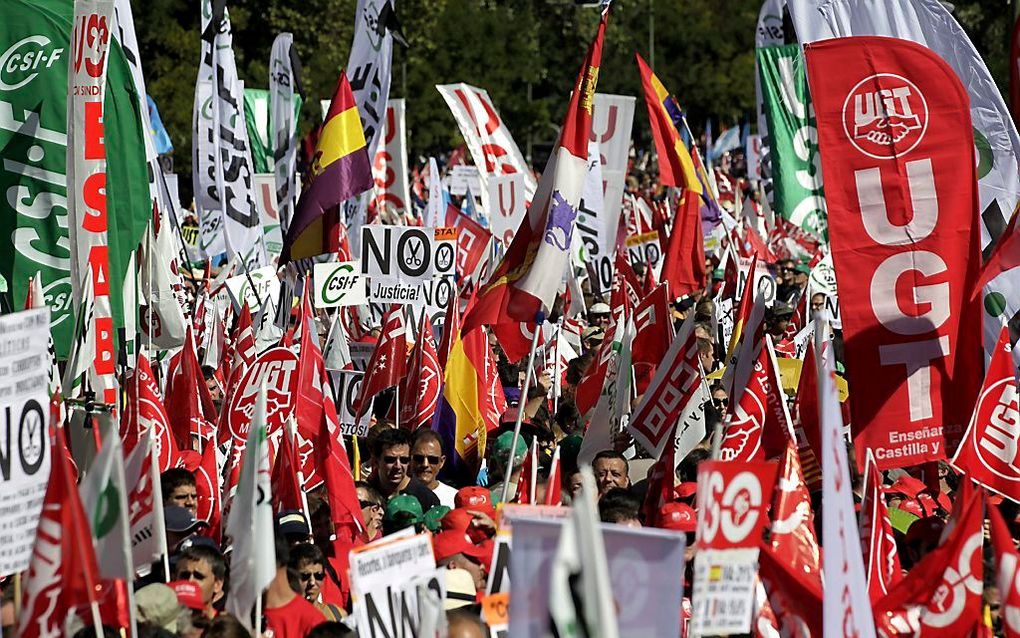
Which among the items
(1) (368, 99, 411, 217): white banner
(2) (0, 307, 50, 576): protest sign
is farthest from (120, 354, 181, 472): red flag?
(1) (368, 99, 411, 217): white banner

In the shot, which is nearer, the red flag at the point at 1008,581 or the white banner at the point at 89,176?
the red flag at the point at 1008,581

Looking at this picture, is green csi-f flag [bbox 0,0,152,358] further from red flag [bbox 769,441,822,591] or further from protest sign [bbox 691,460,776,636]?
protest sign [bbox 691,460,776,636]

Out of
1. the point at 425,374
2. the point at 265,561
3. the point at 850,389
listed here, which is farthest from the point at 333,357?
the point at 265,561

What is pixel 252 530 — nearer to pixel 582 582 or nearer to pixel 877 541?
pixel 582 582

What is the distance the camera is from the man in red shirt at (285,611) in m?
6.26

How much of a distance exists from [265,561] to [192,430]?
4.49 metres

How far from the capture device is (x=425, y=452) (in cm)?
871

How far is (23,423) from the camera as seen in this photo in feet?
19.6

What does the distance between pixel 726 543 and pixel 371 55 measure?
35.1 ft

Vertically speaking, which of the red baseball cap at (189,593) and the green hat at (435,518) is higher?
the green hat at (435,518)

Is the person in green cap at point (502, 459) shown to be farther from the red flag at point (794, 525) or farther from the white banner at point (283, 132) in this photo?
the white banner at point (283, 132)

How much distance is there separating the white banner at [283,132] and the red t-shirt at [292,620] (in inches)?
367

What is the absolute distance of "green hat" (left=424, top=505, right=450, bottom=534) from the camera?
7715mm

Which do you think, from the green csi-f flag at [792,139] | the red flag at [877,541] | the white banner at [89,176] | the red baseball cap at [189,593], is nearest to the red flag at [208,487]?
the white banner at [89,176]
